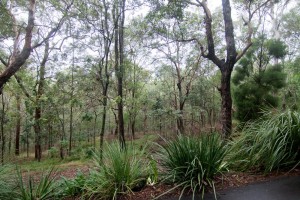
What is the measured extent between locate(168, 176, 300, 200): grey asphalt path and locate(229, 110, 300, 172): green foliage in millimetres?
311

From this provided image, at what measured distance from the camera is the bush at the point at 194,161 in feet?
10.0

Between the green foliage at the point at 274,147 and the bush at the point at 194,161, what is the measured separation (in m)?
0.45

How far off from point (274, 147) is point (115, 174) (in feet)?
6.91

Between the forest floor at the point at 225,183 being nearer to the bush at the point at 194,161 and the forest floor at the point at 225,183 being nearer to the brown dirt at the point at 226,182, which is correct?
the brown dirt at the point at 226,182

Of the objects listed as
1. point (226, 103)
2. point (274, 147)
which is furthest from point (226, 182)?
point (226, 103)

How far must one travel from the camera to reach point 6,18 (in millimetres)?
8938

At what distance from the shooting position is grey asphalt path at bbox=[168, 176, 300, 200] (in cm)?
274

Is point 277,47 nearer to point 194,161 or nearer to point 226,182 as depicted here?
point 226,182

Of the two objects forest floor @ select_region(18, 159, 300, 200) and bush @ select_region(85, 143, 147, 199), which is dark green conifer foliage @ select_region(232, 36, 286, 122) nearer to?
forest floor @ select_region(18, 159, 300, 200)

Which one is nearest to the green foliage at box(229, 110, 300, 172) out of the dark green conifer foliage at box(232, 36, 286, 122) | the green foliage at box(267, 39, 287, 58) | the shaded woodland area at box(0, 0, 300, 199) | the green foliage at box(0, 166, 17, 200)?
the shaded woodland area at box(0, 0, 300, 199)

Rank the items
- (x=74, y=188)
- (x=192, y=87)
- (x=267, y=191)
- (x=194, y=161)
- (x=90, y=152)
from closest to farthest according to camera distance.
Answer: (x=267, y=191)
(x=194, y=161)
(x=74, y=188)
(x=90, y=152)
(x=192, y=87)

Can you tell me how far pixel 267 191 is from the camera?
2.89m

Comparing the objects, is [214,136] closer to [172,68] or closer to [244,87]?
[244,87]

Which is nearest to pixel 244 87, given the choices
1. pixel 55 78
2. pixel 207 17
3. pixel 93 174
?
pixel 207 17
